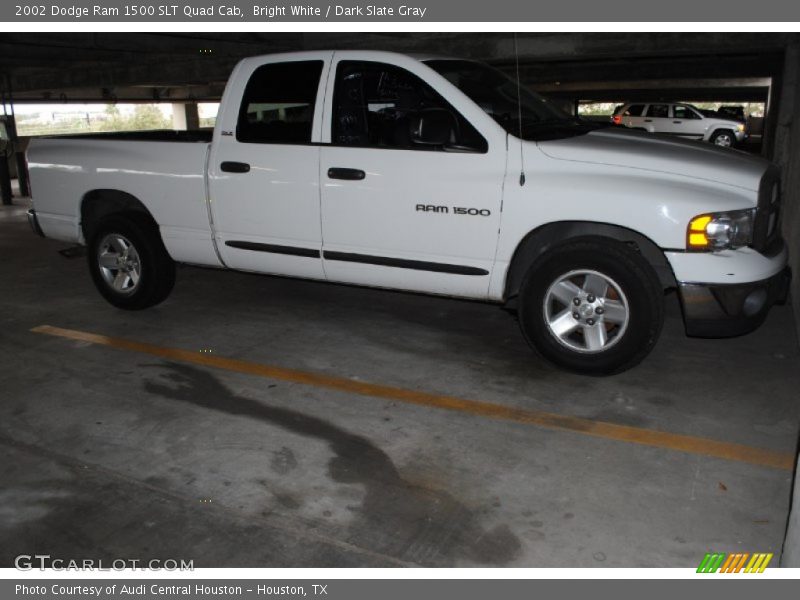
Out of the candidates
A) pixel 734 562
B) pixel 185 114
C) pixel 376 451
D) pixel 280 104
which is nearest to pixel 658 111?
pixel 185 114

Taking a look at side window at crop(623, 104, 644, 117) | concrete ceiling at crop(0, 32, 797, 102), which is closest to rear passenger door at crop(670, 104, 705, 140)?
side window at crop(623, 104, 644, 117)

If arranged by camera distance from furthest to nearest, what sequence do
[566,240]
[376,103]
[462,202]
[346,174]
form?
[376,103]
[346,174]
[462,202]
[566,240]

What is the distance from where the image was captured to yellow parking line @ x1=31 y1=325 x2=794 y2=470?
390 cm

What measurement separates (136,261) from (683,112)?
26.9 metres

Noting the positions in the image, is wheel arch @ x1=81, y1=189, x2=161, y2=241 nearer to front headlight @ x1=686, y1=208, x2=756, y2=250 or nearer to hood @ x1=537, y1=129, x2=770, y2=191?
hood @ x1=537, y1=129, x2=770, y2=191

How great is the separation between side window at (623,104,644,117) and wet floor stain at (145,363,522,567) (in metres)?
28.6

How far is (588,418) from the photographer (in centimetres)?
434

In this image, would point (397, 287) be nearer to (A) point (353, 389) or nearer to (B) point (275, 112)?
(A) point (353, 389)

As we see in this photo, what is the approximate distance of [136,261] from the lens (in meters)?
6.42

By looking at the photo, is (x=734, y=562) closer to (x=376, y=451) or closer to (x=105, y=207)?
(x=376, y=451)

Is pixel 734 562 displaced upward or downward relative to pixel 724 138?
downward

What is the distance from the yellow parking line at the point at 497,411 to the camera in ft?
12.8

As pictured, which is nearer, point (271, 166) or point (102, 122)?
point (271, 166)

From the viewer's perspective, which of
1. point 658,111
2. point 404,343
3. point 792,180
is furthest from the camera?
point 658,111
